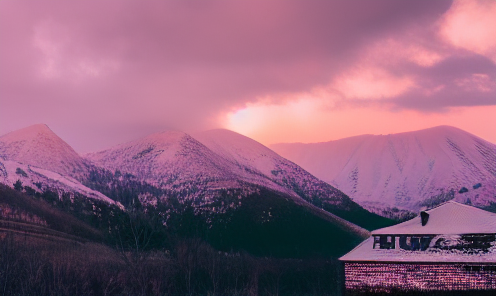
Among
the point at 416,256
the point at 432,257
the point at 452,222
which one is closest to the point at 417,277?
the point at 416,256

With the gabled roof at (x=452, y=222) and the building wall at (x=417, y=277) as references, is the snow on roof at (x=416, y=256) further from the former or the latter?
the gabled roof at (x=452, y=222)

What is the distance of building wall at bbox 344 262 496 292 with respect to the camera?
88.9m

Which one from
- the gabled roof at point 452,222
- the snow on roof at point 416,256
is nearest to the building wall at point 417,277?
the snow on roof at point 416,256

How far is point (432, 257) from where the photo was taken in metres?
93.3

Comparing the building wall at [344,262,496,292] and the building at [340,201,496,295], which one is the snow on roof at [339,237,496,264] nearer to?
the building at [340,201,496,295]

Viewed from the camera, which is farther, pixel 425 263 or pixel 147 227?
pixel 147 227

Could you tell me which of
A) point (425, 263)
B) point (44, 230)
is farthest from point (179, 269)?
point (425, 263)

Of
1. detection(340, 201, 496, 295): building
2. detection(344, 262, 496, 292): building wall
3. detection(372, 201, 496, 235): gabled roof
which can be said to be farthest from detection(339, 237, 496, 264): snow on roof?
detection(372, 201, 496, 235): gabled roof

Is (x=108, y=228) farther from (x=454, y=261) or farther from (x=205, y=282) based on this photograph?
(x=454, y=261)

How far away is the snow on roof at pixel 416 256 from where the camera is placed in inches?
3556

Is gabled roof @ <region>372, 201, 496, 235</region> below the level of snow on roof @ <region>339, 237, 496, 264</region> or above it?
above

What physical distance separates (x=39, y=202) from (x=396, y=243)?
128641mm

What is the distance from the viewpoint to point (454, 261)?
9131 cm

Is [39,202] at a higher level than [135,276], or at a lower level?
higher
